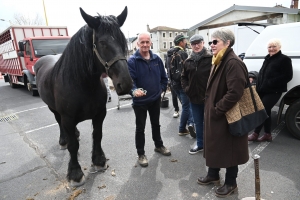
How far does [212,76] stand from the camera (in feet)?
7.06

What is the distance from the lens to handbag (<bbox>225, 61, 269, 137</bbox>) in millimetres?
1982

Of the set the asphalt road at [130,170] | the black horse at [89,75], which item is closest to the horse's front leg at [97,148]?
the black horse at [89,75]

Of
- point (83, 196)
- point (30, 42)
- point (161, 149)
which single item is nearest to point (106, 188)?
point (83, 196)

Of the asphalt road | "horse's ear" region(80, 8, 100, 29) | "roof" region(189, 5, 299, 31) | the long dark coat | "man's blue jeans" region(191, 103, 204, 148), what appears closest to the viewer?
the long dark coat

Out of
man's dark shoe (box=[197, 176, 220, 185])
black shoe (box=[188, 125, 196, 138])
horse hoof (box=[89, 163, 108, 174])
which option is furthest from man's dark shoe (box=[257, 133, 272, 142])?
horse hoof (box=[89, 163, 108, 174])

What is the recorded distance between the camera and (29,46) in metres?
8.51

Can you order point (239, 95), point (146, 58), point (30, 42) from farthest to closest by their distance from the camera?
point (30, 42)
point (146, 58)
point (239, 95)

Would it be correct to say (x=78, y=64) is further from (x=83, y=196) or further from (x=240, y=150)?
(x=240, y=150)

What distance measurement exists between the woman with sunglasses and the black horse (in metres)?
0.90

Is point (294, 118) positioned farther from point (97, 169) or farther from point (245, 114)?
point (97, 169)

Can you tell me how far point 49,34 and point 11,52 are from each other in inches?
95.3

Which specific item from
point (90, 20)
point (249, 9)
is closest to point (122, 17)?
point (90, 20)

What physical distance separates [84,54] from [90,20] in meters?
0.42

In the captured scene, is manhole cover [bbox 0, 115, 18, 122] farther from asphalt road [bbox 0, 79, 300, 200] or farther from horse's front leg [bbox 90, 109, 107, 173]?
horse's front leg [bbox 90, 109, 107, 173]
